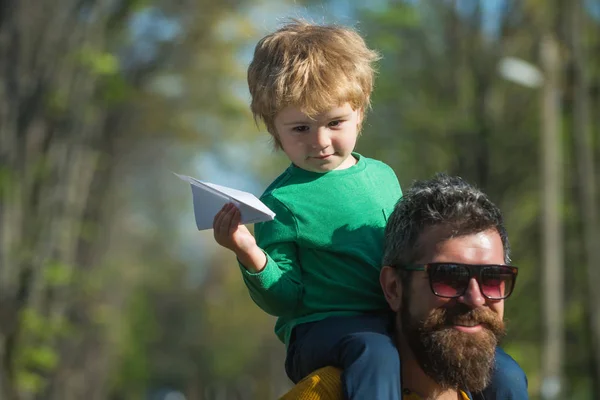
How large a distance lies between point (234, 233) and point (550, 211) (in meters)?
17.6

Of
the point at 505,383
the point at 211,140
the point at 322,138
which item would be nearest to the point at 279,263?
the point at 322,138

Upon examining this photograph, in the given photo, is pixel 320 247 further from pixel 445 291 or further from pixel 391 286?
pixel 445 291

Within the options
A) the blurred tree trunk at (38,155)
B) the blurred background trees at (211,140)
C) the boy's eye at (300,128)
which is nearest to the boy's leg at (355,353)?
the boy's eye at (300,128)

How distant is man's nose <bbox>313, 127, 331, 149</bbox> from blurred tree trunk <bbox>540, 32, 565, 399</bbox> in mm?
16289

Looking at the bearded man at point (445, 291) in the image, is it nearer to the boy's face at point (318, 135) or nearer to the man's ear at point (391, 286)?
the man's ear at point (391, 286)

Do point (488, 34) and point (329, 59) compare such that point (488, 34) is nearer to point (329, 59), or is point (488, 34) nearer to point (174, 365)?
point (329, 59)

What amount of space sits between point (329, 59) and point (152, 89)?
2073 cm

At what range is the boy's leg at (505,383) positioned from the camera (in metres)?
4.31

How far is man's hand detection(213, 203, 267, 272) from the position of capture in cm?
395

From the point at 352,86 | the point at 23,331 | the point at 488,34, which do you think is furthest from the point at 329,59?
the point at 488,34

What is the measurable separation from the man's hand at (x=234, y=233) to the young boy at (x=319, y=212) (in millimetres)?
22

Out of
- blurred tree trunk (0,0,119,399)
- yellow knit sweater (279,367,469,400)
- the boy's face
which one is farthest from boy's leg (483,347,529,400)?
blurred tree trunk (0,0,119,399)

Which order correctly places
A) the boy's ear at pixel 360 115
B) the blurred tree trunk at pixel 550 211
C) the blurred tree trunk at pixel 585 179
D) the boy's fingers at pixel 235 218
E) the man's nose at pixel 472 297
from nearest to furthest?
the boy's fingers at pixel 235 218
the man's nose at pixel 472 297
the boy's ear at pixel 360 115
the blurred tree trunk at pixel 585 179
the blurred tree trunk at pixel 550 211

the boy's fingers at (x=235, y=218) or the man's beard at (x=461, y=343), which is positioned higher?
the boy's fingers at (x=235, y=218)
